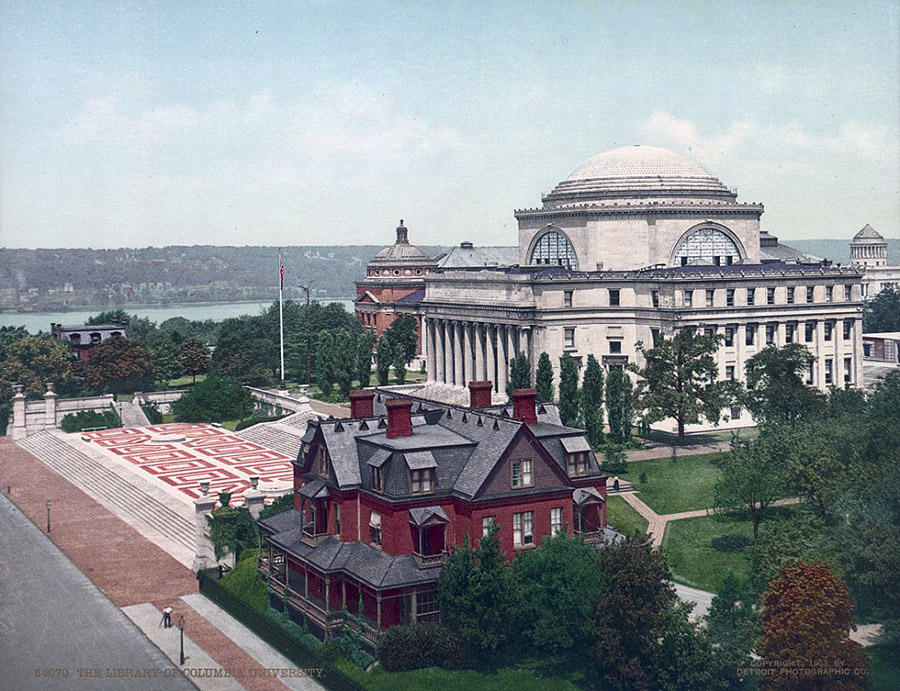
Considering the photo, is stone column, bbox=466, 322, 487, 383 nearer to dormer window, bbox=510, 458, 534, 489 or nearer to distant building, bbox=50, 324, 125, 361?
distant building, bbox=50, 324, 125, 361

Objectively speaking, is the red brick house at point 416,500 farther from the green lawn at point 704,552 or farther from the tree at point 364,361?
the tree at point 364,361

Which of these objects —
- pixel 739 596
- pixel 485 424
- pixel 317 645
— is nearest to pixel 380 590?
pixel 317 645

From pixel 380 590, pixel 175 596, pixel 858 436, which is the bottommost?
pixel 175 596

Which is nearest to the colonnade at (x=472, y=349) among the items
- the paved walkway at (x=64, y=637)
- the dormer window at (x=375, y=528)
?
the paved walkway at (x=64, y=637)

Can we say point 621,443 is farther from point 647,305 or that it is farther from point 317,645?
point 317,645

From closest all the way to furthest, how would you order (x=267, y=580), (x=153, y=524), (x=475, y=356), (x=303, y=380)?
(x=267, y=580) < (x=153, y=524) < (x=475, y=356) < (x=303, y=380)

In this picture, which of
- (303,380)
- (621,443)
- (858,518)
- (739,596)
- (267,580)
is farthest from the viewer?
(303,380)
